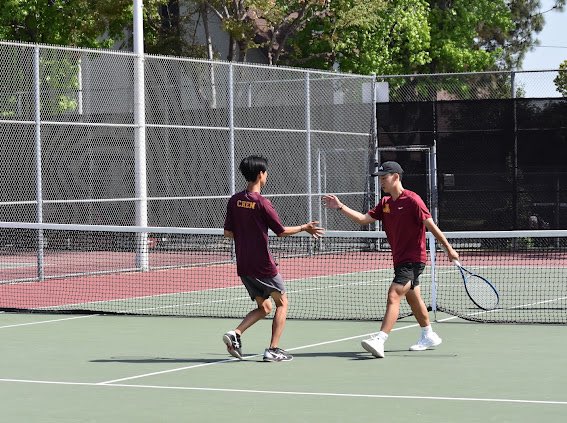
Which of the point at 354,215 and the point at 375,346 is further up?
the point at 354,215

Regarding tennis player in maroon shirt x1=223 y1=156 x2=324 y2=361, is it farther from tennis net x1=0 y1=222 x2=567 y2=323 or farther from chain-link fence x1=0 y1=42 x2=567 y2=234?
chain-link fence x1=0 y1=42 x2=567 y2=234

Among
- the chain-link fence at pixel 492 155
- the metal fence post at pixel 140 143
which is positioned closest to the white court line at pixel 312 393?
the metal fence post at pixel 140 143

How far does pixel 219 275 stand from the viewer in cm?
1866

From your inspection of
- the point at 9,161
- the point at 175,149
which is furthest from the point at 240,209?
the point at 175,149

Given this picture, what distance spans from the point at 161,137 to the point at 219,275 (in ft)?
8.44

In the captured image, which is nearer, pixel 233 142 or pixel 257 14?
pixel 233 142

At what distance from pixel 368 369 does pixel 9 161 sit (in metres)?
8.89

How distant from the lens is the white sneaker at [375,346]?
32.1ft

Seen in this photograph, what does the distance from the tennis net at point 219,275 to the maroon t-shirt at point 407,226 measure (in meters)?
2.14

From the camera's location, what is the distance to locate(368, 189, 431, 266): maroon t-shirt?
398 inches

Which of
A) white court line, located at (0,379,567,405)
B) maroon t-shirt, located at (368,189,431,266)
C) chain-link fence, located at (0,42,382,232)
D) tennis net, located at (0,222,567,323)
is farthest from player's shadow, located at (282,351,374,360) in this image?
chain-link fence, located at (0,42,382,232)

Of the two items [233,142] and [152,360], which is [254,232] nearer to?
[152,360]

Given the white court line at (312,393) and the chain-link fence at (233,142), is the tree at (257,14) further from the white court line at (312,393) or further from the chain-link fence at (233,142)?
the white court line at (312,393)

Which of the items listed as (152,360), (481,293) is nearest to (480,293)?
(481,293)
